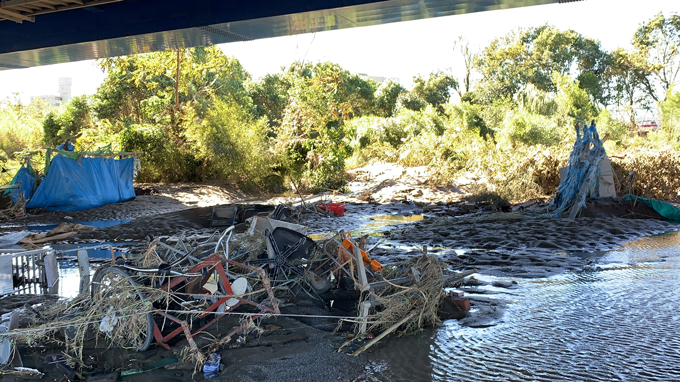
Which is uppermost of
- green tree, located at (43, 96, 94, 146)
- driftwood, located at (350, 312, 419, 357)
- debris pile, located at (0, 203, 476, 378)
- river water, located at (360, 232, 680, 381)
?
green tree, located at (43, 96, 94, 146)

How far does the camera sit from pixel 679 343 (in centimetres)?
514

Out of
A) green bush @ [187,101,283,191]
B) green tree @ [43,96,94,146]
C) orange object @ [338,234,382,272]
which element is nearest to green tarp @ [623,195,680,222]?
orange object @ [338,234,382,272]

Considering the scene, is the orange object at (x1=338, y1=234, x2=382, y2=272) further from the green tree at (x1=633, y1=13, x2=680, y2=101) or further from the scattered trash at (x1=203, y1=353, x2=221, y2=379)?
the green tree at (x1=633, y1=13, x2=680, y2=101)

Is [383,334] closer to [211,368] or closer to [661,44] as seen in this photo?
[211,368]

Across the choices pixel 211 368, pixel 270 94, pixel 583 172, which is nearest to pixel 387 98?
pixel 270 94

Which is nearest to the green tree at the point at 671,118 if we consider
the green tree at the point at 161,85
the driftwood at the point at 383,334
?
the driftwood at the point at 383,334

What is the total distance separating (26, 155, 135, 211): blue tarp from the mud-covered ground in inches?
21.1

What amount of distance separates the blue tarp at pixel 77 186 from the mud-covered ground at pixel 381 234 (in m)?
0.54

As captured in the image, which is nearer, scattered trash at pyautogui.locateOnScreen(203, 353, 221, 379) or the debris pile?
scattered trash at pyautogui.locateOnScreen(203, 353, 221, 379)

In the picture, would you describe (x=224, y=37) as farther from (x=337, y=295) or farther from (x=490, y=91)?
(x=490, y=91)

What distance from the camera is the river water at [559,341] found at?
463cm

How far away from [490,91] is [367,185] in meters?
19.3

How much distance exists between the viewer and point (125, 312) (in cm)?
500

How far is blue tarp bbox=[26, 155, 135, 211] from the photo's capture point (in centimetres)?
1683
